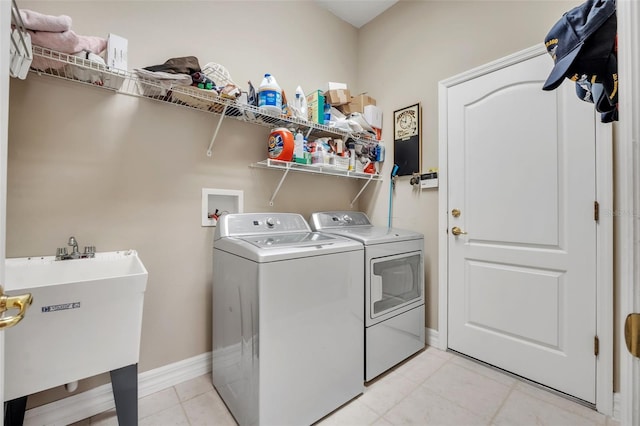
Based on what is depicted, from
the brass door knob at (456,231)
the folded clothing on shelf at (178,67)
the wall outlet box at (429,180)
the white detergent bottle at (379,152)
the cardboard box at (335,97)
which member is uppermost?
the cardboard box at (335,97)

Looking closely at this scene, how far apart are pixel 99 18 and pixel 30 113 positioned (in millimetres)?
627

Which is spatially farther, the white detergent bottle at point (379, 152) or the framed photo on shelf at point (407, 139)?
the white detergent bottle at point (379, 152)

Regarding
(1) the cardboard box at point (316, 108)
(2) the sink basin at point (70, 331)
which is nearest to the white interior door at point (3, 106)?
(2) the sink basin at point (70, 331)

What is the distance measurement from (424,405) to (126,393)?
→ 5.00 ft

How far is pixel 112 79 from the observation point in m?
1.44

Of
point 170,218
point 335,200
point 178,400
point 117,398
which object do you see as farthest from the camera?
point 335,200

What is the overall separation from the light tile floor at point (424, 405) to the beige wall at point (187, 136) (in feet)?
0.82

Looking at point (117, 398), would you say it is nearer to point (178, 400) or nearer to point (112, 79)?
point (178, 400)

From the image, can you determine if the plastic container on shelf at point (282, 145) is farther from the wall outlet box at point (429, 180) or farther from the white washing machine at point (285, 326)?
the wall outlet box at point (429, 180)

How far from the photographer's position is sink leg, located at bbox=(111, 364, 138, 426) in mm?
1169

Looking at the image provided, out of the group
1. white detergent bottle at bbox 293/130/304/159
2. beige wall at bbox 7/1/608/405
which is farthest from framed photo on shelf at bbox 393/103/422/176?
white detergent bottle at bbox 293/130/304/159

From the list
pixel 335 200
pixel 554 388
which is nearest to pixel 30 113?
pixel 335 200

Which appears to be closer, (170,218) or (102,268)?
(102,268)

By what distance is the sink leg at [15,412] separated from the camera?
117cm
